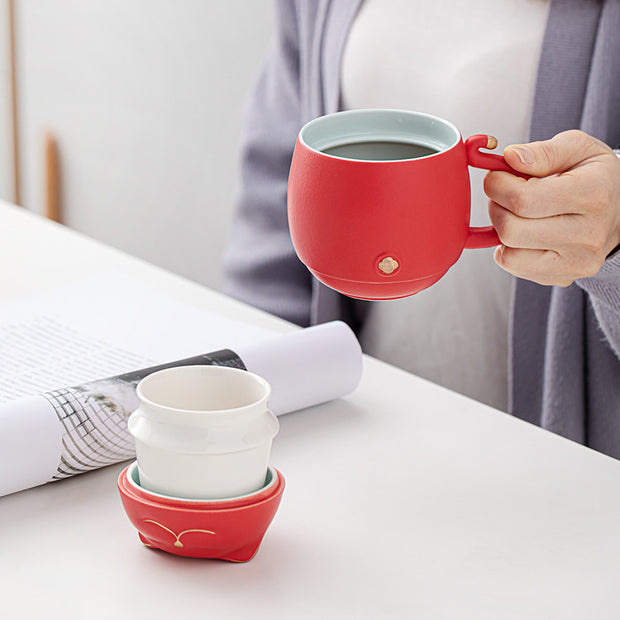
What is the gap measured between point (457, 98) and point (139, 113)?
1.26 m

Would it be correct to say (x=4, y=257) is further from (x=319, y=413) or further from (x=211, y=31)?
(x=211, y=31)

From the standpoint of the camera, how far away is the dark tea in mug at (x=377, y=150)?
21.4 inches

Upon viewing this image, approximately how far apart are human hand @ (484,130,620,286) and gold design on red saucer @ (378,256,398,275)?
0.09 m

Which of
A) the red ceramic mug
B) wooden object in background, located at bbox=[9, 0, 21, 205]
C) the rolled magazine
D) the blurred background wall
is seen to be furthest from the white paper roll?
wooden object in background, located at bbox=[9, 0, 21, 205]

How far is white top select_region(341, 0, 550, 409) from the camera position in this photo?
0.98 metres

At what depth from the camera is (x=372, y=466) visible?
0.60 m

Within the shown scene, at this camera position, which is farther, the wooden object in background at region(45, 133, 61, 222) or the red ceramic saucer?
the wooden object in background at region(45, 133, 61, 222)

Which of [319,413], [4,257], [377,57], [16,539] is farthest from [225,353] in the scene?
[377,57]

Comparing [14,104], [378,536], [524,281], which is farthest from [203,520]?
[14,104]

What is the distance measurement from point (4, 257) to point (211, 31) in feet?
3.47

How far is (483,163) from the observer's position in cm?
54

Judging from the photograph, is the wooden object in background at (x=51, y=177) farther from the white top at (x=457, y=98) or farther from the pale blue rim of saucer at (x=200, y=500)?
the pale blue rim of saucer at (x=200, y=500)

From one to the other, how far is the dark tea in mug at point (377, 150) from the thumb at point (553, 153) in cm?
6

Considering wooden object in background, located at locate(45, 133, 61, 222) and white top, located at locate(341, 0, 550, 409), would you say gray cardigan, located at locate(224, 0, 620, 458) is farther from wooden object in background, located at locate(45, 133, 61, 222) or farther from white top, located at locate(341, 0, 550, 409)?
wooden object in background, located at locate(45, 133, 61, 222)
